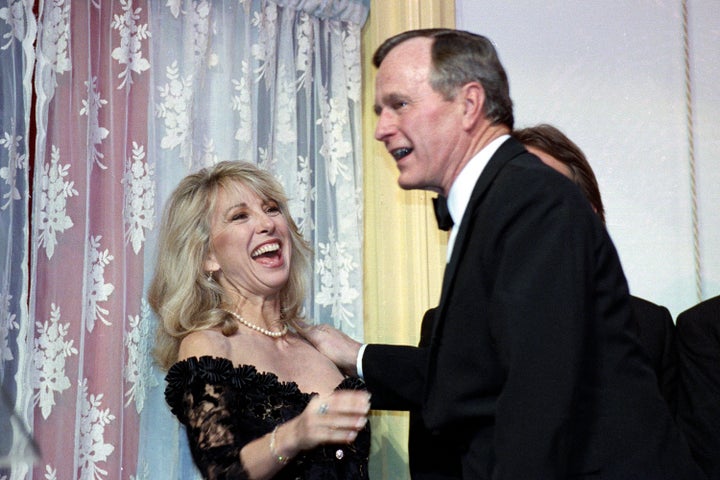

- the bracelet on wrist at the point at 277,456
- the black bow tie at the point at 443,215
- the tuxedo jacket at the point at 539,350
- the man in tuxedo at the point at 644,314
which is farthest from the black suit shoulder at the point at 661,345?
the bracelet on wrist at the point at 277,456

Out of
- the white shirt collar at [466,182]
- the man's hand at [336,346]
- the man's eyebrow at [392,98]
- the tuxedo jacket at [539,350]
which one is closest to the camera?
the tuxedo jacket at [539,350]

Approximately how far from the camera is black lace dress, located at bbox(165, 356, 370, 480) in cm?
247

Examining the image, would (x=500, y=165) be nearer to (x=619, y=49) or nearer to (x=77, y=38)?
(x=77, y=38)

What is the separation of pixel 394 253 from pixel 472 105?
1419 millimetres

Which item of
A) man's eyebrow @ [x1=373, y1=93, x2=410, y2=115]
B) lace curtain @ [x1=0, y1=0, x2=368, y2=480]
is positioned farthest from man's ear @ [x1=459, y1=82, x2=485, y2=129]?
lace curtain @ [x1=0, y1=0, x2=368, y2=480]

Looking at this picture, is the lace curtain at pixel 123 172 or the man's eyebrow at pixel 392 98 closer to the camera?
the man's eyebrow at pixel 392 98

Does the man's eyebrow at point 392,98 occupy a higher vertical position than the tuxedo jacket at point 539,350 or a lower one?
higher

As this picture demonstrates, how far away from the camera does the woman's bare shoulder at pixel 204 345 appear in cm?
267

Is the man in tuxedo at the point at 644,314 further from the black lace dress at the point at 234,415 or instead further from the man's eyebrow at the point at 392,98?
the black lace dress at the point at 234,415

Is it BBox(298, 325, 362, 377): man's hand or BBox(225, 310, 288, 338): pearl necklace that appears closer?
BBox(225, 310, 288, 338): pearl necklace

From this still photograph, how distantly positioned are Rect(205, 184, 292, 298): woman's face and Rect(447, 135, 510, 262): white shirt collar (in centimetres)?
96

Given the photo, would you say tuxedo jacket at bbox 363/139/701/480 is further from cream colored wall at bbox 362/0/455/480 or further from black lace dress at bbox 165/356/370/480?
cream colored wall at bbox 362/0/455/480

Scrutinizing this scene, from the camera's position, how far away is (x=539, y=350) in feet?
5.58

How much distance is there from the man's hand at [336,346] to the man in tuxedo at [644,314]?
788 millimetres
